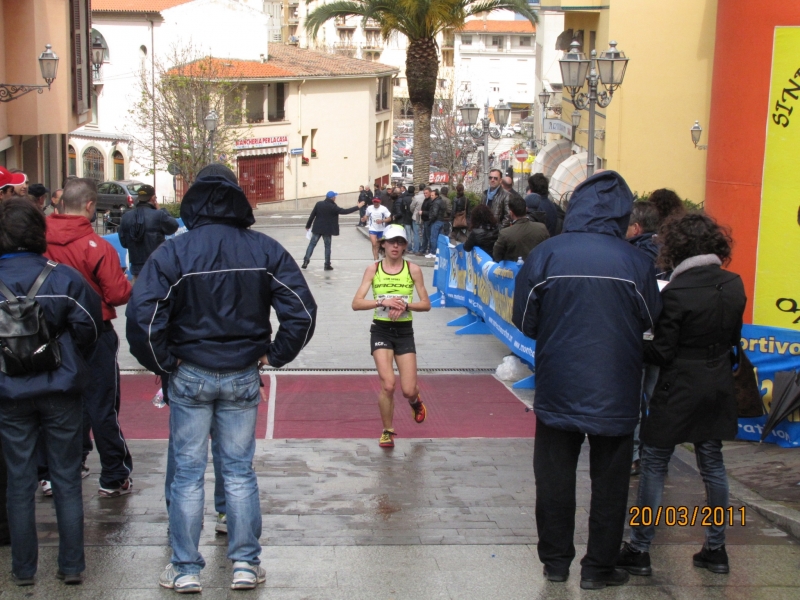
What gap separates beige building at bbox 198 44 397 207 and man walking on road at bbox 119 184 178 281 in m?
38.8

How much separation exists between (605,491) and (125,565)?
7.65ft

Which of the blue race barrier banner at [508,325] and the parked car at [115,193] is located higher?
the blue race barrier banner at [508,325]

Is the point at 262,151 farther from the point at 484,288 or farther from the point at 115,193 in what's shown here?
the point at 484,288

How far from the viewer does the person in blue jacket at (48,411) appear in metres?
A: 4.51

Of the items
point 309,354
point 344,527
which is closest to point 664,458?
point 344,527

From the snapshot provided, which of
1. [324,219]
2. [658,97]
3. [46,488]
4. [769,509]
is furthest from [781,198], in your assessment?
[658,97]

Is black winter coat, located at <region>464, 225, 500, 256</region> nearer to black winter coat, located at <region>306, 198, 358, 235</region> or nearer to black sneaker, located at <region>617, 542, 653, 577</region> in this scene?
black winter coat, located at <region>306, 198, 358, 235</region>

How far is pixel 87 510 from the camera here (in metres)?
5.74

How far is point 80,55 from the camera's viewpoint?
25.2 m

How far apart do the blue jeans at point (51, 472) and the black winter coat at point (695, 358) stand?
2733mm

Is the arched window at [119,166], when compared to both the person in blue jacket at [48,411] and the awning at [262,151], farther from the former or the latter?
the person in blue jacket at [48,411]

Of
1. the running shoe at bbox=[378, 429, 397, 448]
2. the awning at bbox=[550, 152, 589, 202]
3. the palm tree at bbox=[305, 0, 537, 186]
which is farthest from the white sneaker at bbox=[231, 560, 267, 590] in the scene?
the palm tree at bbox=[305, 0, 537, 186]

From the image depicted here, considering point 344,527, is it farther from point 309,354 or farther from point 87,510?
point 309,354
